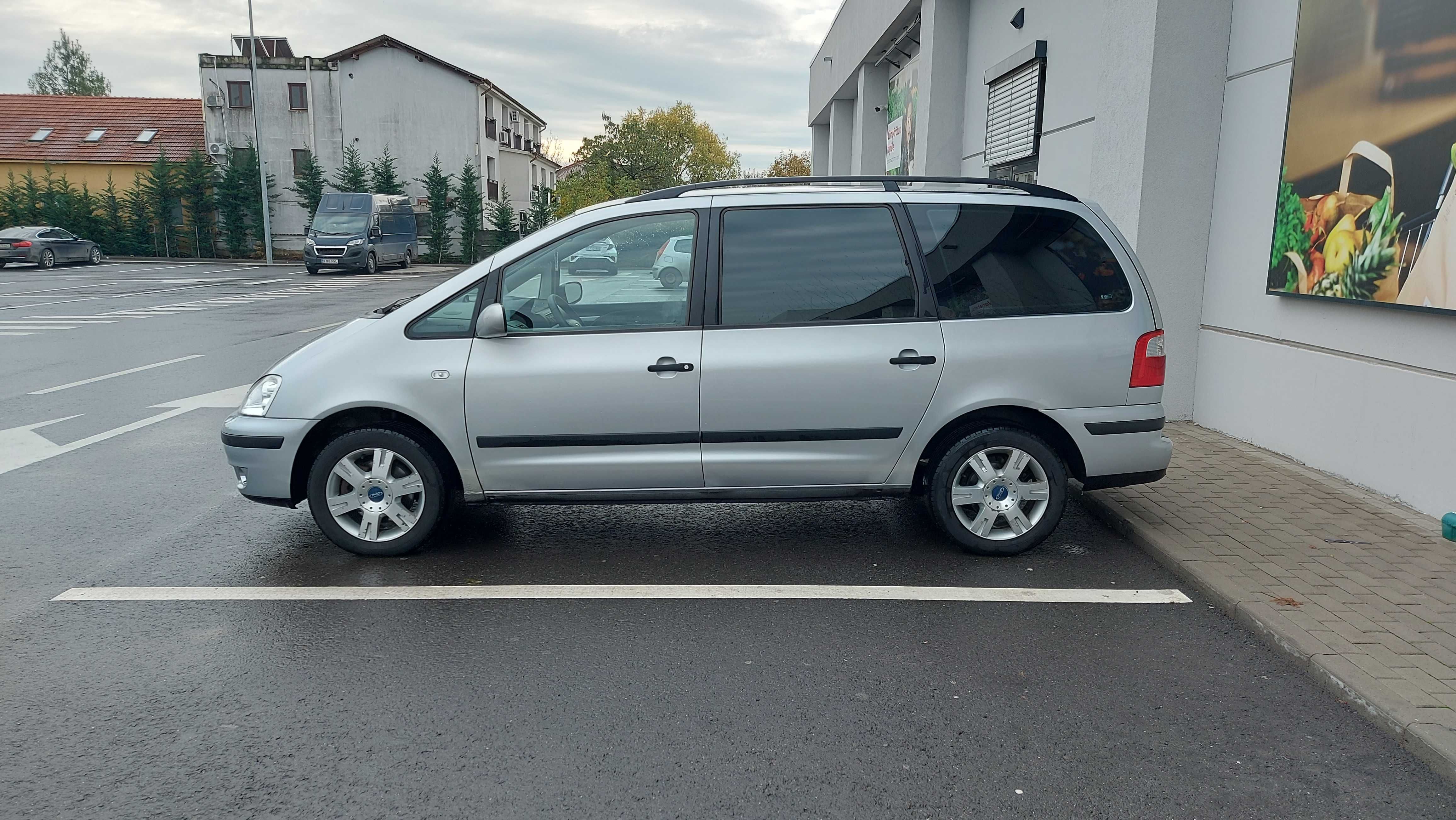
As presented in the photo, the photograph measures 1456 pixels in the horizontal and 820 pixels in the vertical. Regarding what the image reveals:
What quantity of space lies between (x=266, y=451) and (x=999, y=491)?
3716 millimetres

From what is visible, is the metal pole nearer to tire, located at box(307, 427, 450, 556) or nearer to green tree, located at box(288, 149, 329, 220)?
green tree, located at box(288, 149, 329, 220)

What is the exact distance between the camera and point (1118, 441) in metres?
5.23

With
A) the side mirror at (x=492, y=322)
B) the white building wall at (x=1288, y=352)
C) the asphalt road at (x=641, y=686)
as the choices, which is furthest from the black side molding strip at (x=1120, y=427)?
the side mirror at (x=492, y=322)

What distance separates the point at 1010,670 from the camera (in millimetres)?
3938

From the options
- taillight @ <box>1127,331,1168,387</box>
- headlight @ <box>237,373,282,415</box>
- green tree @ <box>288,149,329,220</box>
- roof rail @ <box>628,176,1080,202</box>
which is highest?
green tree @ <box>288,149,329,220</box>

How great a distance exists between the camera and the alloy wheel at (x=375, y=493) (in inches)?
203

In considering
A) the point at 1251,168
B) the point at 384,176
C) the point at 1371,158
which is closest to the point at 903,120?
the point at 1251,168

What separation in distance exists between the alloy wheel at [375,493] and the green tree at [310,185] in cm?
4676

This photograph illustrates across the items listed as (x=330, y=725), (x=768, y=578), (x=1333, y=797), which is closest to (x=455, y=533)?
(x=768, y=578)

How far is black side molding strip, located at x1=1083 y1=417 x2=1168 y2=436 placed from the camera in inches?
205

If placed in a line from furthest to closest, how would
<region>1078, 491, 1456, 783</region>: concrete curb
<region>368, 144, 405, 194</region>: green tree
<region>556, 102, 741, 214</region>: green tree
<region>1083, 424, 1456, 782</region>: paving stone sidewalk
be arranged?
<region>556, 102, 741, 214</region>: green tree < <region>368, 144, 405, 194</region>: green tree < <region>1083, 424, 1456, 782</region>: paving stone sidewalk < <region>1078, 491, 1456, 783</region>: concrete curb

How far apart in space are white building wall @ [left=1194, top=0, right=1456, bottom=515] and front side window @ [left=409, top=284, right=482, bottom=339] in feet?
17.0

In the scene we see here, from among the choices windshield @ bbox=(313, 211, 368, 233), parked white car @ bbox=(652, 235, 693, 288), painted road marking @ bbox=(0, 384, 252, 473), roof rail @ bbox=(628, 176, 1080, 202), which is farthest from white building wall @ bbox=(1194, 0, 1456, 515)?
windshield @ bbox=(313, 211, 368, 233)

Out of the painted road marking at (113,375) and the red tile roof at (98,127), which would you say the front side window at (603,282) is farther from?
the red tile roof at (98,127)
